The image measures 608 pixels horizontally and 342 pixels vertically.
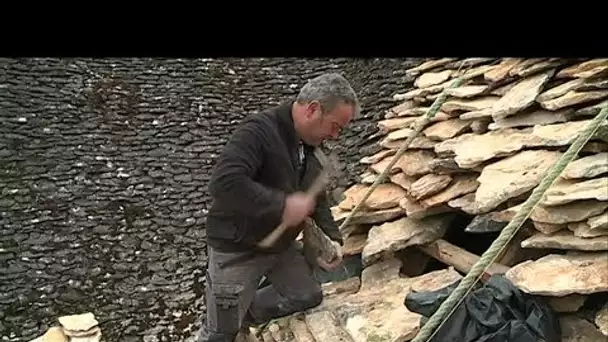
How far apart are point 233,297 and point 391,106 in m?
2.83

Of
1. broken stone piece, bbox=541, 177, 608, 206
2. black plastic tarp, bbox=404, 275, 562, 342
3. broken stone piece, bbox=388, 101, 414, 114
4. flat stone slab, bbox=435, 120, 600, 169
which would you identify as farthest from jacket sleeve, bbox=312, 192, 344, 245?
broken stone piece, bbox=388, 101, 414, 114

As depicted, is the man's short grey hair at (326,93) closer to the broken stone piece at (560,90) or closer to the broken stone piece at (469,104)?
the broken stone piece at (560,90)

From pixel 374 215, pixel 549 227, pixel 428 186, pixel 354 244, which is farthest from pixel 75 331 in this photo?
pixel 549 227

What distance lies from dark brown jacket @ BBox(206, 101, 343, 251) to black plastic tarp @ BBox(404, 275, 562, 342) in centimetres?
80

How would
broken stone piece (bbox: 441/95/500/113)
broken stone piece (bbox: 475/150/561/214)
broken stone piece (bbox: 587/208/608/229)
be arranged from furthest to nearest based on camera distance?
broken stone piece (bbox: 441/95/500/113) < broken stone piece (bbox: 475/150/561/214) < broken stone piece (bbox: 587/208/608/229)

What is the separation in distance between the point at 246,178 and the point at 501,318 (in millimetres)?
1067

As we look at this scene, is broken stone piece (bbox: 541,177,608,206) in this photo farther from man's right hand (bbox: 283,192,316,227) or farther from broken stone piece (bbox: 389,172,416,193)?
broken stone piece (bbox: 389,172,416,193)

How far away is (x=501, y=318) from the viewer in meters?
2.97

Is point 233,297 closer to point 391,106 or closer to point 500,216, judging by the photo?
point 500,216

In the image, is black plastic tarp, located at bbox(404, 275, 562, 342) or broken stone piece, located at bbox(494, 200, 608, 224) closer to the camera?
black plastic tarp, located at bbox(404, 275, 562, 342)

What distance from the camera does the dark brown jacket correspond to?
123 inches

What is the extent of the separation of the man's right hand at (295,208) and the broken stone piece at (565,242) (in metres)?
0.89

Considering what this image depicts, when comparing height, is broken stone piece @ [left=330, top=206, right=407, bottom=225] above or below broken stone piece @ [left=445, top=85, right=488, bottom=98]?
below
